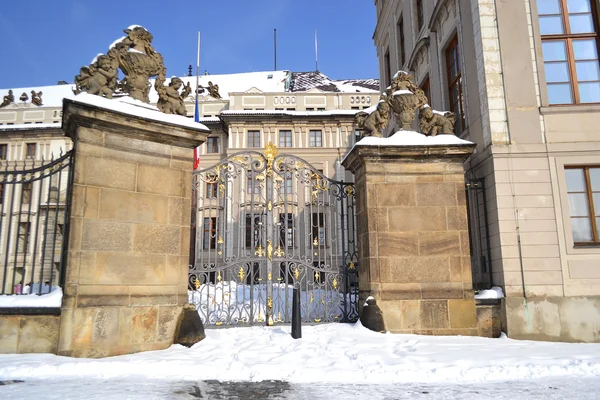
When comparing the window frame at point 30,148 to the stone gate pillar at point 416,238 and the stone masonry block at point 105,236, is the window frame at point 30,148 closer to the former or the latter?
the stone masonry block at point 105,236

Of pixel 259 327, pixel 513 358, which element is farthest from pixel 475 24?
pixel 259 327

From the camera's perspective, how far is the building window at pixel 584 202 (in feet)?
28.1

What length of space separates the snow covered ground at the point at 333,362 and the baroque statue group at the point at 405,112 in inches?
151

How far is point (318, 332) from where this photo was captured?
7.79 m

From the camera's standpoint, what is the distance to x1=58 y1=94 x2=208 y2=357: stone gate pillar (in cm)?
645

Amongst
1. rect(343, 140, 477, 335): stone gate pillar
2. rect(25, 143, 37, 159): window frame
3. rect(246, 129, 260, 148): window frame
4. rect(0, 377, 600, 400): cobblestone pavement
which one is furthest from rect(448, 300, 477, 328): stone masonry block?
rect(25, 143, 37, 159): window frame

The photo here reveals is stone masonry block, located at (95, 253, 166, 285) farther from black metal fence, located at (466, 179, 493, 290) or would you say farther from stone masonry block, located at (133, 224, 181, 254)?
black metal fence, located at (466, 179, 493, 290)

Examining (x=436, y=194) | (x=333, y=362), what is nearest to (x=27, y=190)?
(x=436, y=194)

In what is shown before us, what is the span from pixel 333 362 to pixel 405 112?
5.03 metres

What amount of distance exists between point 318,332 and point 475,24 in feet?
23.5

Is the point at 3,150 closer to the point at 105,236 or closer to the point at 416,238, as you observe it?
the point at 105,236

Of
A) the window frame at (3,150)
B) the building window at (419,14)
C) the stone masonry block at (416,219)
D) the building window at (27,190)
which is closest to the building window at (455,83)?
the building window at (419,14)

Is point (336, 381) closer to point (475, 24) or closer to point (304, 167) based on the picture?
point (304, 167)

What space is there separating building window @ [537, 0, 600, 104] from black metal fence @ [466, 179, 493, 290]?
2.34 metres
